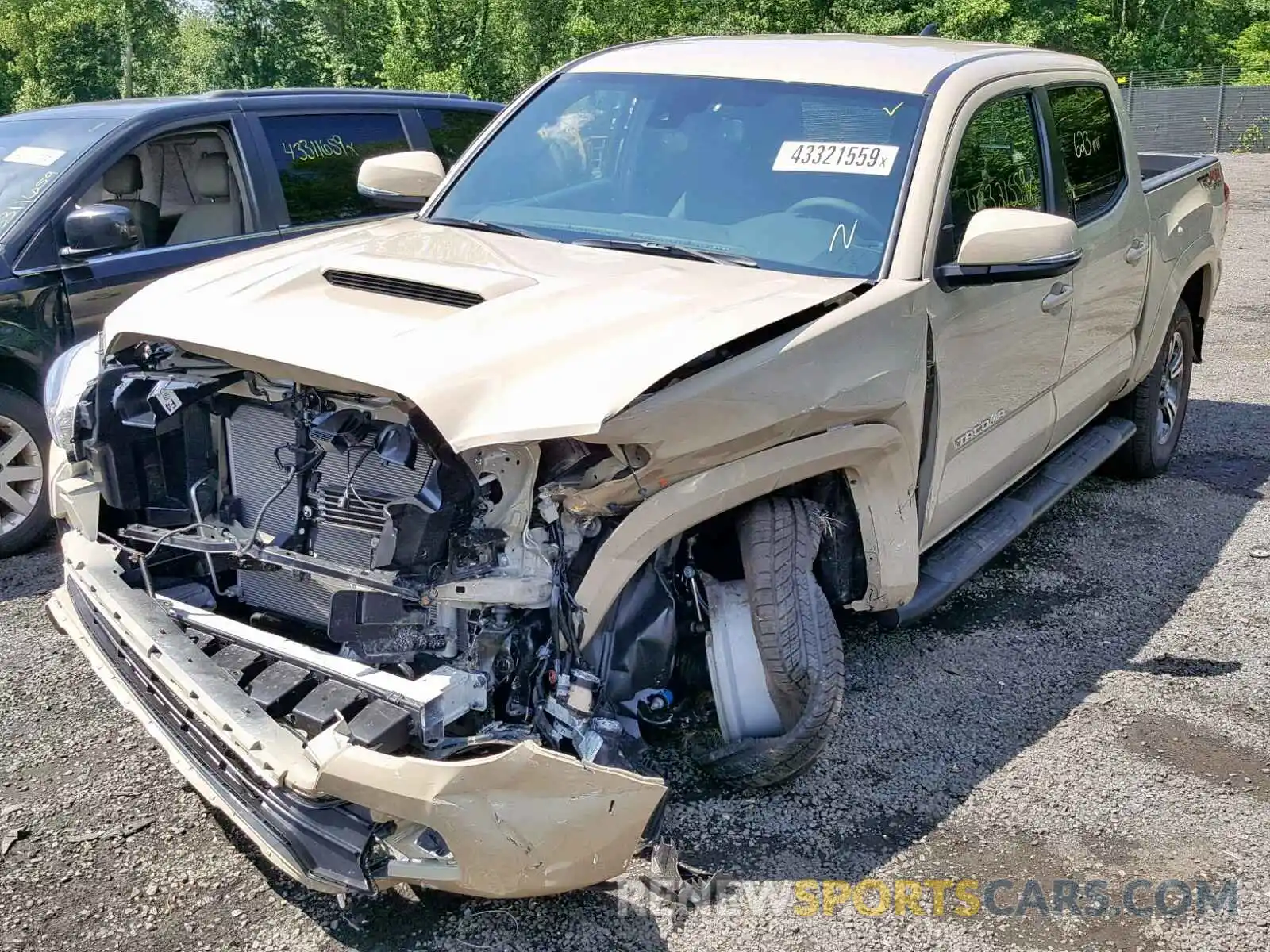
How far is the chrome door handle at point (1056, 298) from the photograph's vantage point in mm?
4203

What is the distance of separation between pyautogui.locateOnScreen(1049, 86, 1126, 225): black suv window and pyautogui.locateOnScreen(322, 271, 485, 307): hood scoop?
2630mm

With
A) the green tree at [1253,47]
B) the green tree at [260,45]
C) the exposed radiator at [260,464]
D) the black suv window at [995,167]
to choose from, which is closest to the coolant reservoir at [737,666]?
the exposed radiator at [260,464]

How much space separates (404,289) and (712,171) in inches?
47.4

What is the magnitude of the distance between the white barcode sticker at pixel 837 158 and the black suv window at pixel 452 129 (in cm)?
337

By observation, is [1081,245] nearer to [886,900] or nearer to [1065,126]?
[1065,126]

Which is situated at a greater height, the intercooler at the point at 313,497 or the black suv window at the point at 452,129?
the black suv window at the point at 452,129

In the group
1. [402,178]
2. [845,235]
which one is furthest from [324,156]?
[845,235]

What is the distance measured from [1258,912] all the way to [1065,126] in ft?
9.89

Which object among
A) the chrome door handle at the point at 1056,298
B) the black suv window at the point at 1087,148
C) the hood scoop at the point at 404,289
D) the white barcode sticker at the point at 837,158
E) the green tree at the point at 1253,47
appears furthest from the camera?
the green tree at the point at 1253,47

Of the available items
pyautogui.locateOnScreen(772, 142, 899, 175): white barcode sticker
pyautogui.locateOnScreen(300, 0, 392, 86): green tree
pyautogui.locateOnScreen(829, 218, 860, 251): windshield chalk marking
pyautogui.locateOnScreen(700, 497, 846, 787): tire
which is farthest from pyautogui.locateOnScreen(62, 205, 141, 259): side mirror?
pyautogui.locateOnScreen(300, 0, 392, 86): green tree

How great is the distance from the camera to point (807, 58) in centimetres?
402

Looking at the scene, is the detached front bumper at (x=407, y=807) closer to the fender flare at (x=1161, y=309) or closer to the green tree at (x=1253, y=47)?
the fender flare at (x=1161, y=309)

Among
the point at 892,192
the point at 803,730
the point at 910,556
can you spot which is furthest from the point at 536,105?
the point at 803,730

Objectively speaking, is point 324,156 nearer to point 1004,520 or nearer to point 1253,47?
point 1004,520
